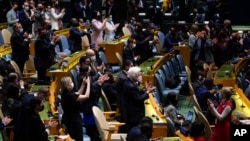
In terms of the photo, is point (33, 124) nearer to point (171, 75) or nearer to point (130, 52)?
point (130, 52)

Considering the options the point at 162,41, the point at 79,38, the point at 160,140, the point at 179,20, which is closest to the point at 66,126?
the point at 160,140

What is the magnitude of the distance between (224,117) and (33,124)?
3.35 meters

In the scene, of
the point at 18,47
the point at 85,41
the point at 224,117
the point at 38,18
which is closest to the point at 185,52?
the point at 85,41

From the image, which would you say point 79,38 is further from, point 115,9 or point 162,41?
point 115,9

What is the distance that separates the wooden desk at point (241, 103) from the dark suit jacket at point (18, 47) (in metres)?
5.19

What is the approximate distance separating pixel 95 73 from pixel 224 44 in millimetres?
6365

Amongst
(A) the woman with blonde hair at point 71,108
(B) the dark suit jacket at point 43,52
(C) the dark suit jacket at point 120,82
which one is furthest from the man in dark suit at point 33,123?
(B) the dark suit jacket at point 43,52

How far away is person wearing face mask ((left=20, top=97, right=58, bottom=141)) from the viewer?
31.3ft

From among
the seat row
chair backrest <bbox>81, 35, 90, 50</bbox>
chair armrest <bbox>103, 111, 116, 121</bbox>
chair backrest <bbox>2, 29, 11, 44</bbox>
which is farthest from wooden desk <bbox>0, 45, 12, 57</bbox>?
chair armrest <bbox>103, 111, 116, 121</bbox>

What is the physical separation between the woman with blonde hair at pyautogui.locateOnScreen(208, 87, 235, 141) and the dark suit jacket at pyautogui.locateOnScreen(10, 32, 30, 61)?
6.11 metres

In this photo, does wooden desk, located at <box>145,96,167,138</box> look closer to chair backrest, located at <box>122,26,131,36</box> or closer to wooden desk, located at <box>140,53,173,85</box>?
wooden desk, located at <box>140,53,173,85</box>

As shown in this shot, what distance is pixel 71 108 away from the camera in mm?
11000

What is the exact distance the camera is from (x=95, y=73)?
1330 centimetres

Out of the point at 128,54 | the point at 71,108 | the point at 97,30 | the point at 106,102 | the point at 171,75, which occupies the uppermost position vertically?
the point at 97,30
